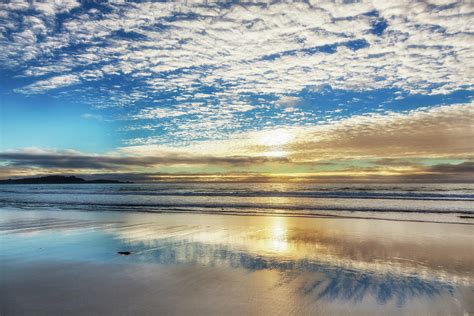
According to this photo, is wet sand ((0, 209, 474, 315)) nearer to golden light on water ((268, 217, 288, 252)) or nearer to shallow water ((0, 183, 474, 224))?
golden light on water ((268, 217, 288, 252))

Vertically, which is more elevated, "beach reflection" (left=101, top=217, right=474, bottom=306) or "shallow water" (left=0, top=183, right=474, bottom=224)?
"beach reflection" (left=101, top=217, right=474, bottom=306)

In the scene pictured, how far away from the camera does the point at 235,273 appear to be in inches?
313

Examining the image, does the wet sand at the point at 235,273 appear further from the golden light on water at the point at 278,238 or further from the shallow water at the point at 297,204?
the shallow water at the point at 297,204

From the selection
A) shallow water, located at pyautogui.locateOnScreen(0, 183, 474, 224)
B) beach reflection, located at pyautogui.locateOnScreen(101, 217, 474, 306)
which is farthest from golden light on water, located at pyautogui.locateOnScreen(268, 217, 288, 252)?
shallow water, located at pyautogui.locateOnScreen(0, 183, 474, 224)

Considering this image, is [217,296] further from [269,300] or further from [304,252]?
[304,252]

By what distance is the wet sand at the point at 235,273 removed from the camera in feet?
19.4

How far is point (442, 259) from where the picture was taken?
9516 mm

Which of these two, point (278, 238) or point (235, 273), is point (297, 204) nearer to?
point (278, 238)

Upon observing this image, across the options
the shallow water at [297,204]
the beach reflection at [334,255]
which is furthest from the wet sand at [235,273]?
the shallow water at [297,204]

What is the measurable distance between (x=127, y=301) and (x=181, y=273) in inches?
78.6

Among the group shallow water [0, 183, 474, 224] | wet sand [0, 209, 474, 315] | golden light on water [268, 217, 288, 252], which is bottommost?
shallow water [0, 183, 474, 224]

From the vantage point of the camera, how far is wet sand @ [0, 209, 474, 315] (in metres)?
5.93

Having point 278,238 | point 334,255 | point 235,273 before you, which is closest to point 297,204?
point 278,238

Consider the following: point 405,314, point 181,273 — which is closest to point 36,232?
point 181,273
